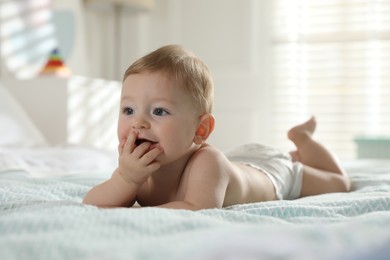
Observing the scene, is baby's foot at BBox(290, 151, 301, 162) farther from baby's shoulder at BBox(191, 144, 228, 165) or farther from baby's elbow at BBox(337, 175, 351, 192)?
baby's shoulder at BBox(191, 144, 228, 165)

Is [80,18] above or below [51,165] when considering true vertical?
above

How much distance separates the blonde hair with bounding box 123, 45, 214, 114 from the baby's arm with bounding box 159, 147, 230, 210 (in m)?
0.10

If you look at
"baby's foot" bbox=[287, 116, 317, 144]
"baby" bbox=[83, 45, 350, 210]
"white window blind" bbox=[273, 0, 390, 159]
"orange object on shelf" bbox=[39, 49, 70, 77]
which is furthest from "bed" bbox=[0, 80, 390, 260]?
"white window blind" bbox=[273, 0, 390, 159]

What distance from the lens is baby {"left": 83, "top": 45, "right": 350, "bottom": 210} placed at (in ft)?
3.39

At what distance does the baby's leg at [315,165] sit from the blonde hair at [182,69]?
51cm

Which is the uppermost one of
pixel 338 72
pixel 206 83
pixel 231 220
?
pixel 206 83

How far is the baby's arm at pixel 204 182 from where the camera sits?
102 cm

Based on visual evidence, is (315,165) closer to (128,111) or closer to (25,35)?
(128,111)

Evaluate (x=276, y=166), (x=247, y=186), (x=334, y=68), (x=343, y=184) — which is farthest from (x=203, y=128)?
(x=334, y=68)

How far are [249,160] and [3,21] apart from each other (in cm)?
216

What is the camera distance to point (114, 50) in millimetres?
4168

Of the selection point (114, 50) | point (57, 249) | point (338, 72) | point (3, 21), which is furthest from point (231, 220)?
point (114, 50)

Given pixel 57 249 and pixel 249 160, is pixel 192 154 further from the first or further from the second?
pixel 57 249

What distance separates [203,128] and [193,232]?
0.48 metres
